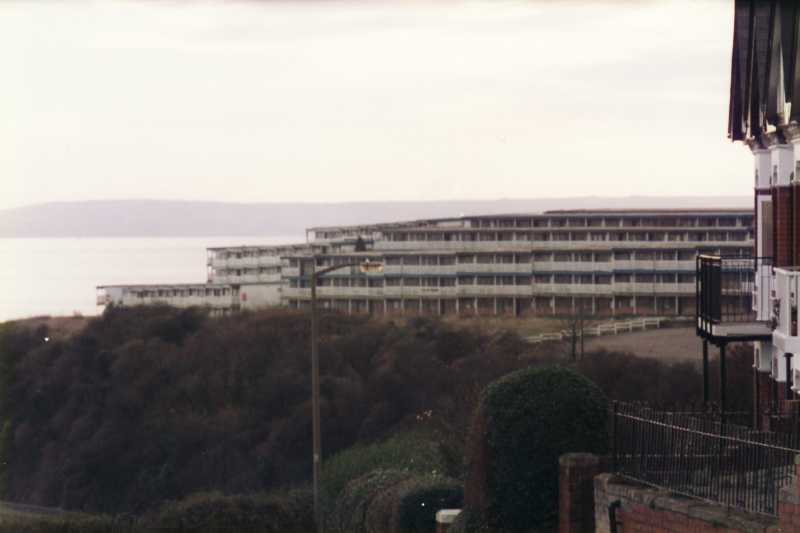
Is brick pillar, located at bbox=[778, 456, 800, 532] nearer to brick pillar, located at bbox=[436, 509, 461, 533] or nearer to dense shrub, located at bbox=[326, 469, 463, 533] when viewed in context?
brick pillar, located at bbox=[436, 509, 461, 533]

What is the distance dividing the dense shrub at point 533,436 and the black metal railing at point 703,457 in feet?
1.42

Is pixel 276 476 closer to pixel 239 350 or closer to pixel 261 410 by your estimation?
pixel 261 410

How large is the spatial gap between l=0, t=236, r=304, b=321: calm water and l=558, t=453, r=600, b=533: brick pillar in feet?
122

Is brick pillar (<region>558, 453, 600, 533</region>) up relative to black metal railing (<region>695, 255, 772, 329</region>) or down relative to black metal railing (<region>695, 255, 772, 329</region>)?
down

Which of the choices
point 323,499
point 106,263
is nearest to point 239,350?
point 323,499

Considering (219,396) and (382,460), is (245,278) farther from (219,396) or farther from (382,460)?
(382,460)

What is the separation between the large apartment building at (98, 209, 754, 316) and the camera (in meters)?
100

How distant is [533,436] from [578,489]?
2.69 feet

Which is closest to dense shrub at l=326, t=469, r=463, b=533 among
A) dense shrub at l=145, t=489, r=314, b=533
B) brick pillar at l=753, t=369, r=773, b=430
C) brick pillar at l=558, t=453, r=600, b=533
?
dense shrub at l=145, t=489, r=314, b=533

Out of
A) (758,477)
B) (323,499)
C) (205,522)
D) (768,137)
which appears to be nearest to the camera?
(758,477)

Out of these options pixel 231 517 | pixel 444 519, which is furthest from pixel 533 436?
pixel 231 517

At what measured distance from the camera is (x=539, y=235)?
108375mm

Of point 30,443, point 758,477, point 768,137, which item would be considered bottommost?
point 30,443

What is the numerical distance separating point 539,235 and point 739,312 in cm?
8732
